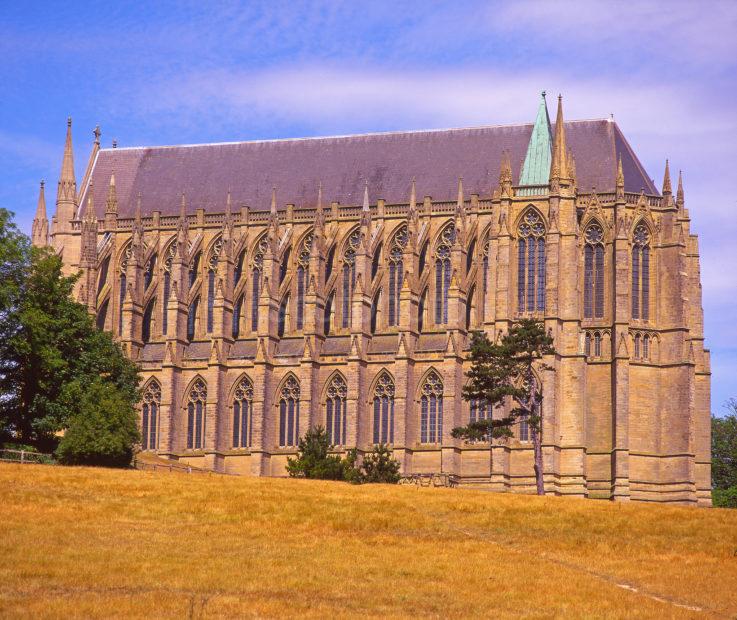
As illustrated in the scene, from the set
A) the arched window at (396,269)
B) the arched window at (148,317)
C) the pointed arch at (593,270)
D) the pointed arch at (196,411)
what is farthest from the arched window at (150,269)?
the pointed arch at (593,270)

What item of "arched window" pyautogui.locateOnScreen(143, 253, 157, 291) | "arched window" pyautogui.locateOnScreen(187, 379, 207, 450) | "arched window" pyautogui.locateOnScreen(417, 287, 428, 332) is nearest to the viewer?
"arched window" pyautogui.locateOnScreen(417, 287, 428, 332)

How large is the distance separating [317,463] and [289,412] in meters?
14.3

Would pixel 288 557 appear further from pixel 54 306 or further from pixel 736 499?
pixel 736 499

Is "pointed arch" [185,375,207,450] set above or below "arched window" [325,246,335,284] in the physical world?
below

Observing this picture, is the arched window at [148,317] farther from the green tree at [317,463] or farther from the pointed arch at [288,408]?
the green tree at [317,463]

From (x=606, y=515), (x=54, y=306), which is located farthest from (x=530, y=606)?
(x=54, y=306)

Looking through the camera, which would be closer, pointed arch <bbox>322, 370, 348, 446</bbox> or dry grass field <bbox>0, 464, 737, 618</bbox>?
dry grass field <bbox>0, 464, 737, 618</bbox>

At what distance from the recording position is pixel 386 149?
95750 mm

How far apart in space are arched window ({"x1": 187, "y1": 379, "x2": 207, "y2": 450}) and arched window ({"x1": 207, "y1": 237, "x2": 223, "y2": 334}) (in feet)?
13.2

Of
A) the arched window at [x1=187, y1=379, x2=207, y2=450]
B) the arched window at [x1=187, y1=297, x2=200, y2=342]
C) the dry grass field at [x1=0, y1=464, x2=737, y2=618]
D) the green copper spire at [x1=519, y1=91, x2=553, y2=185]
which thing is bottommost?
the dry grass field at [x1=0, y1=464, x2=737, y2=618]

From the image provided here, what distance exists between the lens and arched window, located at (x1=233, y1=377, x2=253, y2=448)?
88088mm

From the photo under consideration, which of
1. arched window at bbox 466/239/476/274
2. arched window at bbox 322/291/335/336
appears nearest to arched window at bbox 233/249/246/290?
arched window at bbox 322/291/335/336

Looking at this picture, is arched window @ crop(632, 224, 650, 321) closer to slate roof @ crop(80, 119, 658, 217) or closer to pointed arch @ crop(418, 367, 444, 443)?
slate roof @ crop(80, 119, 658, 217)

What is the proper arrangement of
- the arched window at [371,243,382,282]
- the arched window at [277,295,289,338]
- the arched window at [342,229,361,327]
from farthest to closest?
the arched window at [277,295,289,338]
the arched window at [342,229,361,327]
the arched window at [371,243,382,282]
